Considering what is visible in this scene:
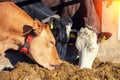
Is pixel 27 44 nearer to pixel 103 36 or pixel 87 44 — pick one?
pixel 87 44

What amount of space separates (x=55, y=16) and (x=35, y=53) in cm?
98

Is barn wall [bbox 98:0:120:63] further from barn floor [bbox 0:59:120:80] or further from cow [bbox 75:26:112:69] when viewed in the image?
barn floor [bbox 0:59:120:80]

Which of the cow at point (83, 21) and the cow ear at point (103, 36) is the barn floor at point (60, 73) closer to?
the cow at point (83, 21)

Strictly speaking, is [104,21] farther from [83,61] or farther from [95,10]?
[83,61]

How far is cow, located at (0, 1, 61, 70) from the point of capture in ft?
26.1

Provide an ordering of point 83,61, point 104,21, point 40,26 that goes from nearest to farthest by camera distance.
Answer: point 40,26 < point 83,61 < point 104,21

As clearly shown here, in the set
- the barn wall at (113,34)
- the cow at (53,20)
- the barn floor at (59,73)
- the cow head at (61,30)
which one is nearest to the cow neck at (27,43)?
the barn floor at (59,73)

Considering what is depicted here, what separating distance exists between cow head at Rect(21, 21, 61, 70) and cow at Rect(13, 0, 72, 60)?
0.59 m

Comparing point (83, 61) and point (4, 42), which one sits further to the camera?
point (83, 61)

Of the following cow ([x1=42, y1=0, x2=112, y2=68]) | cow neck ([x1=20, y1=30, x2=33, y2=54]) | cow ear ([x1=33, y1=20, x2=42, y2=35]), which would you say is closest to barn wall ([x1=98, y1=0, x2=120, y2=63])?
cow ([x1=42, y1=0, x2=112, y2=68])


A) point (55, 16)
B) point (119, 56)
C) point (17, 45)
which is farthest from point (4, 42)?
point (119, 56)

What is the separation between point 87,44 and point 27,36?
4.38 feet

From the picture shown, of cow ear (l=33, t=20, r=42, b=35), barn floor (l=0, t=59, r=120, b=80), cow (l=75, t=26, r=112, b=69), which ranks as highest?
cow ear (l=33, t=20, r=42, b=35)

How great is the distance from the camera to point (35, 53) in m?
8.12
